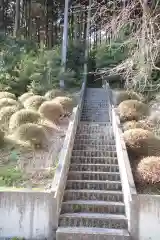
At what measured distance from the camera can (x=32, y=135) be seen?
11633 mm

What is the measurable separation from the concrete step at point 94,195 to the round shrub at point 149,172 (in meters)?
0.65

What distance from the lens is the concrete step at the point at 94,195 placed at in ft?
31.1

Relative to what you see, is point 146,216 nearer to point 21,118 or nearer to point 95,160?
point 95,160

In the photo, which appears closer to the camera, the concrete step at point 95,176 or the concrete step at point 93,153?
the concrete step at point 95,176

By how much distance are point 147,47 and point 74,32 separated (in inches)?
1219

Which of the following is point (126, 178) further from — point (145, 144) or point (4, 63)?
point (4, 63)

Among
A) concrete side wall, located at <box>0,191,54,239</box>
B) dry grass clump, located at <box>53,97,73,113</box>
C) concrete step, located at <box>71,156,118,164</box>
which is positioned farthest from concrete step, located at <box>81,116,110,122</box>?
concrete side wall, located at <box>0,191,54,239</box>

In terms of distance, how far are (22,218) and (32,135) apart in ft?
12.9

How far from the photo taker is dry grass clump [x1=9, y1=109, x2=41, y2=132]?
12867mm

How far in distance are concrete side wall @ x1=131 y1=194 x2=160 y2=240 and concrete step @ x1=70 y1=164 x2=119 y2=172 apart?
2.86 meters

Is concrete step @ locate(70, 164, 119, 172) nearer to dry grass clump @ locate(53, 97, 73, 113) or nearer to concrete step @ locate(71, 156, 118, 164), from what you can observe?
concrete step @ locate(71, 156, 118, 164)

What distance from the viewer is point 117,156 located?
38.1ft

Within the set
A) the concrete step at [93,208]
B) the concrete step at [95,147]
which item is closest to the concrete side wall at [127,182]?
the concrete step at [93,208]

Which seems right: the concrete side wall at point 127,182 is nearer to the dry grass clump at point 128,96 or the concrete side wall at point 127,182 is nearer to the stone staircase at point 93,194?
the stone staircase at point 93,194
